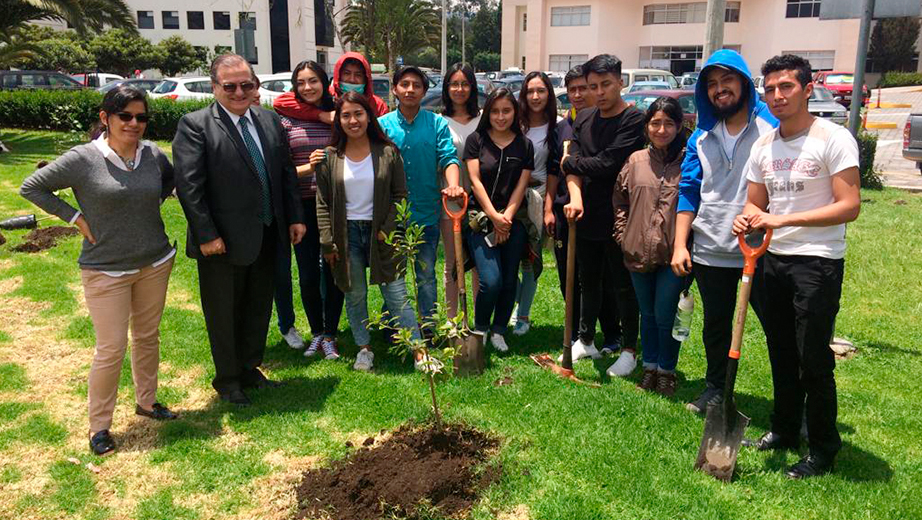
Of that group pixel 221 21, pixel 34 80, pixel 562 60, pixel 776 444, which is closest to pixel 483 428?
pixel 776 444

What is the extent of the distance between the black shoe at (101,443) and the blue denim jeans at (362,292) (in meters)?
1.68

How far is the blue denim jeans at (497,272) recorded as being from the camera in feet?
16.4

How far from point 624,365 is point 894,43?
51.2 meters

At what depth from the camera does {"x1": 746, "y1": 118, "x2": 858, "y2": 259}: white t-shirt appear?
313 cm

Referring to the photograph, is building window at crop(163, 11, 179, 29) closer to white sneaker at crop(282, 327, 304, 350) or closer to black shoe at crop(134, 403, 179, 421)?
white sneaker at crop(282, 327, 304, 350)

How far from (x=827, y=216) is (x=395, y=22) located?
17110mm

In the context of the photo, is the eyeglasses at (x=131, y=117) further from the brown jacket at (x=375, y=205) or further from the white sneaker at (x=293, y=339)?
the white sneaker at (x=293, y=339)

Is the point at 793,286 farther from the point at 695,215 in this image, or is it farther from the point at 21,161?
the point at 21,161

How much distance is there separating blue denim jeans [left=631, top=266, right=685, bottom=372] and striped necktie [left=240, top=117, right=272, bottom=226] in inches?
91.4

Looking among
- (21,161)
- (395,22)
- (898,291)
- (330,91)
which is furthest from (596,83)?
(395,22)

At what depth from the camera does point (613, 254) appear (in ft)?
15.5

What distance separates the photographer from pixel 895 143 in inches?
801

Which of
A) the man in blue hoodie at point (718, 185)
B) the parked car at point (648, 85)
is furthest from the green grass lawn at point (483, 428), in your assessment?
the parked car at point (648, 85)

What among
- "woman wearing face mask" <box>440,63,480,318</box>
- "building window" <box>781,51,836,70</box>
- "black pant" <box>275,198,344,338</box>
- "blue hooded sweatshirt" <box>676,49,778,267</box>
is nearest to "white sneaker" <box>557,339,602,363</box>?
"woman wearing face mask" <box>440,63,480,318</box>
